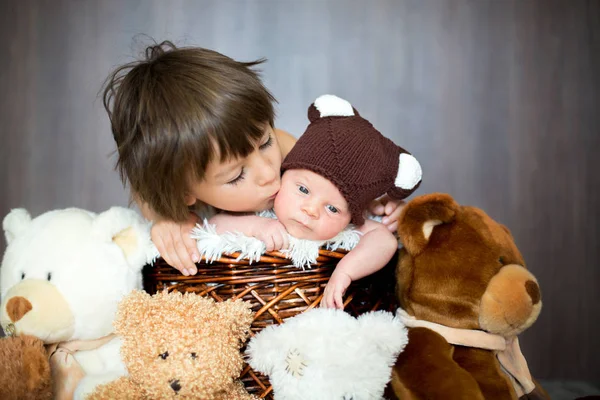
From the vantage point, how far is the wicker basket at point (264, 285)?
106cm

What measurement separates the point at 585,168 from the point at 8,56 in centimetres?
191

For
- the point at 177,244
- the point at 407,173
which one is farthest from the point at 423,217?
the point at 177,244

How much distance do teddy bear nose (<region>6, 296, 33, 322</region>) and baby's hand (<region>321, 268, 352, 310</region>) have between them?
20.9 inches

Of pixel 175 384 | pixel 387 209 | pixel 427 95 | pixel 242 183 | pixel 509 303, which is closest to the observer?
pixel 175 384

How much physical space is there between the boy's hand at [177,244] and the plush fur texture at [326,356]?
0.64 ft

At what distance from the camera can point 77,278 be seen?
3.57ft

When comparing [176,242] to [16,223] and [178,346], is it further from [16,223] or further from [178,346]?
[16,223]

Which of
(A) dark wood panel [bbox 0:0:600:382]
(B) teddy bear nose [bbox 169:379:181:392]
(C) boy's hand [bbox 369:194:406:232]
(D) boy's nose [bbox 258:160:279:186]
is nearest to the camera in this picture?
(B) teddy bear nose [bbox 169:379:181:392]

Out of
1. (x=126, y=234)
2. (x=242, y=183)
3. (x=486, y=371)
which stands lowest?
(x=486, y=371)

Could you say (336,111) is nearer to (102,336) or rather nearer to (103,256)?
(103,256)

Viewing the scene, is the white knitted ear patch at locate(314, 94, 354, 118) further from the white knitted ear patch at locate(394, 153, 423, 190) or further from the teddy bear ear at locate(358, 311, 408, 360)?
the teddy bear ear at locate(358, 311, 408, 360)

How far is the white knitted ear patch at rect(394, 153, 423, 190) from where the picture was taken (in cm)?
117

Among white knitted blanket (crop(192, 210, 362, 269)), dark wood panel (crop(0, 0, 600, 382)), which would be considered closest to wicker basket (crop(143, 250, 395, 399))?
white knitted blanket (crop(192, 210, 362, 269))

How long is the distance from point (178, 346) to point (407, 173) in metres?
0.55
